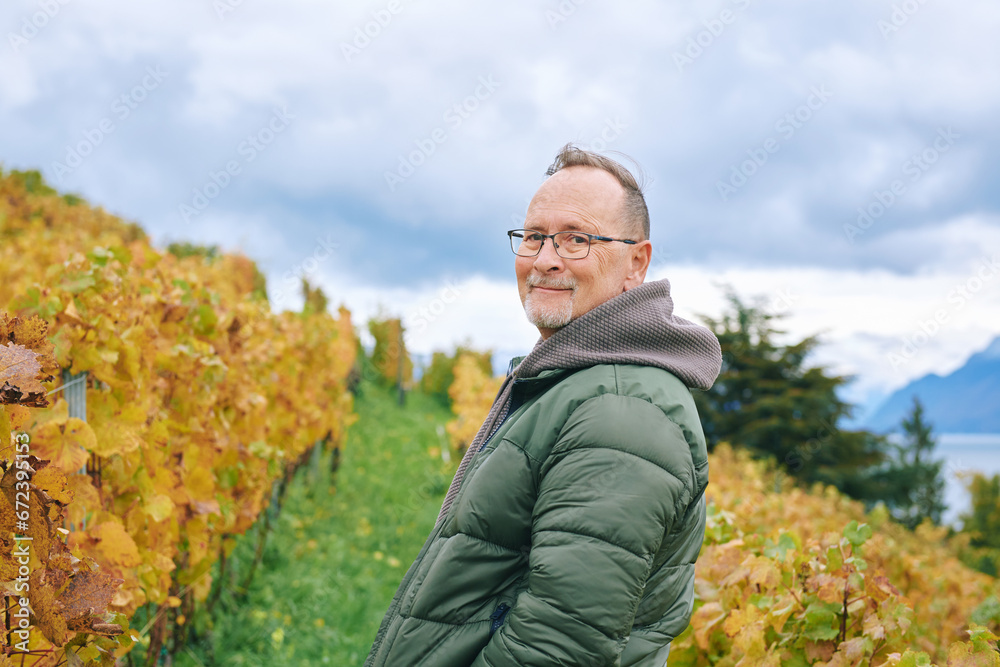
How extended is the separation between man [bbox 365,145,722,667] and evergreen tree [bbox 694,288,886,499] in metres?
18.9

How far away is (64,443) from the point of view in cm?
176

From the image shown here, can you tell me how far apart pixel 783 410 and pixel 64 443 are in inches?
855

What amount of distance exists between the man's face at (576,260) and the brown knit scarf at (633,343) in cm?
13

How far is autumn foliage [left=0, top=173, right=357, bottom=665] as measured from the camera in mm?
1198

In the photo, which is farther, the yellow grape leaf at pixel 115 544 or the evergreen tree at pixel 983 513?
A: the evergreen tree at pixel 983 513

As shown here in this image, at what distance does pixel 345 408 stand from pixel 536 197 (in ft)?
23.9

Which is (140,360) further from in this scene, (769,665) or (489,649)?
(769,665)

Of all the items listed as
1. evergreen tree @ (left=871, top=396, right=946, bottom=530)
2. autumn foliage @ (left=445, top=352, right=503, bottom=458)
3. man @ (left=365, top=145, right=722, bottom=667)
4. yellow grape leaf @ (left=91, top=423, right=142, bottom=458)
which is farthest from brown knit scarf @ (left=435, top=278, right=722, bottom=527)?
evergreen tree @ (left=871, top=396, right=946, bottom=530)

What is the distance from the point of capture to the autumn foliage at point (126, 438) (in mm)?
1198

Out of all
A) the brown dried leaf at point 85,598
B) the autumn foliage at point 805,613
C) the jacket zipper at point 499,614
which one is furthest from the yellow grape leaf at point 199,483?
the autumn foliage at point 805,613

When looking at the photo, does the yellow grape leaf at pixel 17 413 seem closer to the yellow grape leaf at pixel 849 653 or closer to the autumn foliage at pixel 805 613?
the autumn foliage at pixel 805 613

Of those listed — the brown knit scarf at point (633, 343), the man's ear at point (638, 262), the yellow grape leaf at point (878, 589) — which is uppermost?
the man's ear at point (638, 262)

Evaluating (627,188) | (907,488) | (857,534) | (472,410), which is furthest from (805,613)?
(907,488)

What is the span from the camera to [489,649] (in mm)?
1279
